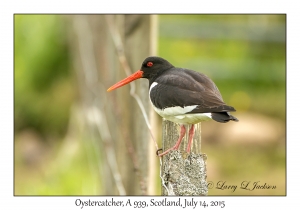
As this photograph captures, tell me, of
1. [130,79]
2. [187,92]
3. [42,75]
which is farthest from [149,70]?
[42,75]

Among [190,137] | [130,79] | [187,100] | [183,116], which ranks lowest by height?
[190,137]

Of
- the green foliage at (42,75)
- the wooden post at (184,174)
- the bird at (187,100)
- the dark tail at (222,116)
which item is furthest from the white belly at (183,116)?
the green foliage at (42,75)

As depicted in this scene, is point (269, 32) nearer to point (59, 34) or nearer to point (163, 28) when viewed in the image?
point (163, 28)

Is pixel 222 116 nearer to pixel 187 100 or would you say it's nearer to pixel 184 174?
pixel 187 100

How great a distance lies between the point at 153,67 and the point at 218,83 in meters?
6.10

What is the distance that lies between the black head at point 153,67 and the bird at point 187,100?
0.60 feet

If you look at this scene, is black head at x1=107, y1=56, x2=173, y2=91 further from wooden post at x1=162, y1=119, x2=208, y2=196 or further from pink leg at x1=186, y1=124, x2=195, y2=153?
wooden post at x1=162, y1=119, x2=208, y2=196

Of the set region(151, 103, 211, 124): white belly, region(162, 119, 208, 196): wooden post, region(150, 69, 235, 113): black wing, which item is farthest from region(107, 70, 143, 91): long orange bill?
region(162, 119, 208, 196): wooden post

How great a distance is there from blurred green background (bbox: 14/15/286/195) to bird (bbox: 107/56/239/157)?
2.13 metres

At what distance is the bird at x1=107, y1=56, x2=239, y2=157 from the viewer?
3816 millimetres

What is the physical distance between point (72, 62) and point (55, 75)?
362mm

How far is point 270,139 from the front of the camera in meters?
9.37

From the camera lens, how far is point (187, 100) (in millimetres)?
4047

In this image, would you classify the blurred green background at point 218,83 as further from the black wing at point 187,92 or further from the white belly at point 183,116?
the white belly at point 183,116
